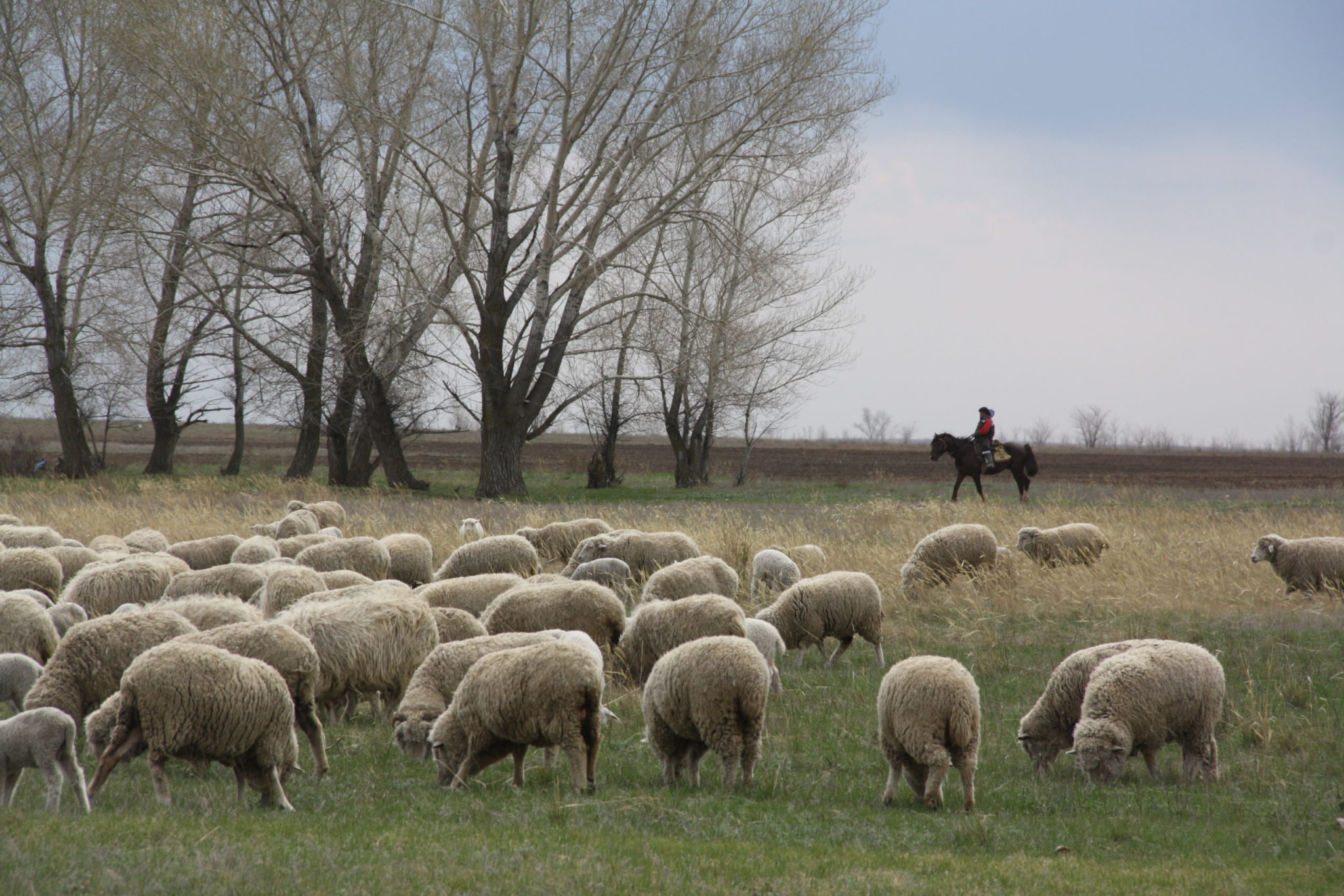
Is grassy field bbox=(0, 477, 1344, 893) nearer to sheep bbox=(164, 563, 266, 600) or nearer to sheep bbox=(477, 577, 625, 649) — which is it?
sheep bbox=(477, 577, 625, 649)

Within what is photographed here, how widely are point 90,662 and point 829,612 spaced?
20.7 feet

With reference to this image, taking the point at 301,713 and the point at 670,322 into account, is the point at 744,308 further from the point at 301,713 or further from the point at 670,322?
the point at 301,713

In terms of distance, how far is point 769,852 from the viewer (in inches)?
208

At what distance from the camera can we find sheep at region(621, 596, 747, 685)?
876cm

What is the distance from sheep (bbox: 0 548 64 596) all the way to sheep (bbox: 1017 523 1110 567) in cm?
1190

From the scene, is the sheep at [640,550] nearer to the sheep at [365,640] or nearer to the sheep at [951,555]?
the sheep at [951,555]

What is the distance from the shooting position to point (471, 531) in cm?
1717

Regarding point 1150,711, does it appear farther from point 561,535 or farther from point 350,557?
point 561,535

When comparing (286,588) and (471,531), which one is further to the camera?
(471,531)

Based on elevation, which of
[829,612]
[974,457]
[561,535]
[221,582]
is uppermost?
[974,457]

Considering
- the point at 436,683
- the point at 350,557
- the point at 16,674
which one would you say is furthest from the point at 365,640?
the point at 350,557

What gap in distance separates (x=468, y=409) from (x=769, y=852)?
25.6m

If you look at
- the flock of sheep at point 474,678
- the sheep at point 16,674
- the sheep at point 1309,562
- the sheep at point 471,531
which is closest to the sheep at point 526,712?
the flock of sheep at point 474,678

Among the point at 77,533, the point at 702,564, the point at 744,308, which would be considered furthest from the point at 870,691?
the point at 744,308
